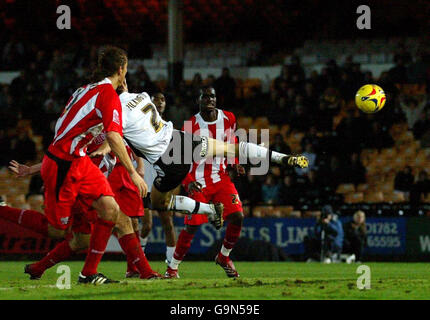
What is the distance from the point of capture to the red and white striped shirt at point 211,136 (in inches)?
415

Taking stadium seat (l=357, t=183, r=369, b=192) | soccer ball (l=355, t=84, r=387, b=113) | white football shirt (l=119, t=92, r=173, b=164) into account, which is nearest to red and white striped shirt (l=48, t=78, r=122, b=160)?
white football shirt (l=119, t=92, r=173, b=164)

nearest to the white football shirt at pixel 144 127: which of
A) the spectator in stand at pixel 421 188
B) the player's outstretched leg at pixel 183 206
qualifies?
the player's outstretched leg at pixel 183 206

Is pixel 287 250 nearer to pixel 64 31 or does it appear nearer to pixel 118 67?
pixel 118 67

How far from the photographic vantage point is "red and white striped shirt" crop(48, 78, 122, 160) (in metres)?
7.45

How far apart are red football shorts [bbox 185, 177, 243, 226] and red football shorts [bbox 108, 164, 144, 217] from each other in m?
0.96

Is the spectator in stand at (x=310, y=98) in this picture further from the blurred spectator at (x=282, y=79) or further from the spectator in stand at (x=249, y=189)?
the spectator in stand at (x=249, y=189)

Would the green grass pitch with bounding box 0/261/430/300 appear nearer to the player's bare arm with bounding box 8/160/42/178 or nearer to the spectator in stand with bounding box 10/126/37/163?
the player's bare arm with bounding box 8/160/42/178

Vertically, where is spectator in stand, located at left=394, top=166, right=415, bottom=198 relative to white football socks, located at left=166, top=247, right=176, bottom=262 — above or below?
above

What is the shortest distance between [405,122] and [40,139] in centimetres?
906

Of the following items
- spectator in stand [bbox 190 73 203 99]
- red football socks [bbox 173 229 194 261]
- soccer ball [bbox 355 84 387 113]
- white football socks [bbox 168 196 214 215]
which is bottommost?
red football socks [bbox 173 229 194 261]

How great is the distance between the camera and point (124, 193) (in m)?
9.55

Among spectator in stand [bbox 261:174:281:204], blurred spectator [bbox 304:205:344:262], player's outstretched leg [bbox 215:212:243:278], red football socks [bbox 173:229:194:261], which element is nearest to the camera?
player's outstretched leg [bbox 215:212:243:278]

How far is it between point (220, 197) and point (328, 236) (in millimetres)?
6006
